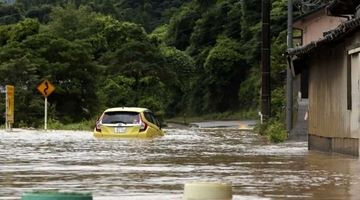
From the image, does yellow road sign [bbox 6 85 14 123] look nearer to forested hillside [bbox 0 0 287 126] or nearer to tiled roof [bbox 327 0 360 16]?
forested hillside [bbox 0 0 287 126]

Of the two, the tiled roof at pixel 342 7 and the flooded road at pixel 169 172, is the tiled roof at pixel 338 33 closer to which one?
the tiled roof at pixel 342 7

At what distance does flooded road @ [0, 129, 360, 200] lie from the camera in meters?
10.8

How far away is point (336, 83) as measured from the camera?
813 inches

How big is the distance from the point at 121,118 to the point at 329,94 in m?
8.82

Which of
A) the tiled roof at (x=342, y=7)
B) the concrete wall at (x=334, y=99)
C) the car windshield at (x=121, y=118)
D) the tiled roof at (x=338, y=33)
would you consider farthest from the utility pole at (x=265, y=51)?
the tiled roof at (x=338, y=33)

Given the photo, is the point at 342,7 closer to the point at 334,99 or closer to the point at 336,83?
the point at 336,83

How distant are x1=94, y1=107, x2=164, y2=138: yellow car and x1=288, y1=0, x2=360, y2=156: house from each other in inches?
235

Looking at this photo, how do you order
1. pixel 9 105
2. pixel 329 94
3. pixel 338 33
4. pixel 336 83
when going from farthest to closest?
pixel 9 105 → pixel 329 94 → pixel 336 83 → pixel 338 33

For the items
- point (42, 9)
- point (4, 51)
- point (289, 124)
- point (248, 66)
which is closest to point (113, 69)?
point (4, 51)

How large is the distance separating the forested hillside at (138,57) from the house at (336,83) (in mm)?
24848

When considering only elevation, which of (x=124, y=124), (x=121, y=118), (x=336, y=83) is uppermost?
(x=336, y=83)

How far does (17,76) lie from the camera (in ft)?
164

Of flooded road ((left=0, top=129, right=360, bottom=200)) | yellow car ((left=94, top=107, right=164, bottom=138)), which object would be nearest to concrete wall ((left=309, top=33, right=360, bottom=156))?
flooded road ((left=0, top=129, right=360, bottom=200))

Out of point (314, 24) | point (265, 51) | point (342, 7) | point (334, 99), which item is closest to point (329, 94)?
point (334, 99)
